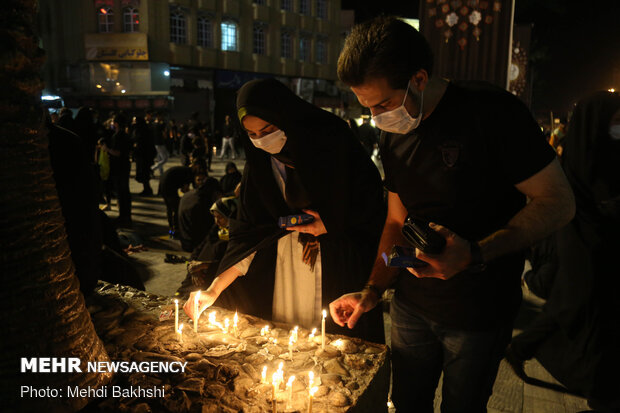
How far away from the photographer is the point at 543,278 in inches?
162

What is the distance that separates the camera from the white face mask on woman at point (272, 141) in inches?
113

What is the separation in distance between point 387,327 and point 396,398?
2.72 m

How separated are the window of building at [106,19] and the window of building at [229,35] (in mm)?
7232

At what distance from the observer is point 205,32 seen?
107 feet

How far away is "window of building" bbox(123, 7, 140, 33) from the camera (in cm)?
2978

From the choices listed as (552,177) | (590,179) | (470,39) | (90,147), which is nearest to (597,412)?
(590,179)

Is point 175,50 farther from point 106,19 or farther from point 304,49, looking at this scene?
point 304,49

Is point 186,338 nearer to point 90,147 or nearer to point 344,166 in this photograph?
point 344,166

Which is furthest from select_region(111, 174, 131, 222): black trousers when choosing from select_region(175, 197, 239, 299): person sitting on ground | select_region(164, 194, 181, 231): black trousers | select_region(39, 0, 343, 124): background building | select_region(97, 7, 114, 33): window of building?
select_region(97, 7, 114, 33): window of building

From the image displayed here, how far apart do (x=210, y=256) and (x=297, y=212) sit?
6.60 ft

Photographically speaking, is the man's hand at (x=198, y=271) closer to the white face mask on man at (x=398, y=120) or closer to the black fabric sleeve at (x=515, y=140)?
the white face mask on man at (x=398, y=120)

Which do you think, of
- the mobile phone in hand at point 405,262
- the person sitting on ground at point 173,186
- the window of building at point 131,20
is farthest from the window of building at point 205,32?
the mobile phone in hand at point 405,262

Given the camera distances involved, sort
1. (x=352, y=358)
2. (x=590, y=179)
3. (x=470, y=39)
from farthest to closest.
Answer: (x=470, y=39) < (x=590, y=179) < (x=352, y=358)

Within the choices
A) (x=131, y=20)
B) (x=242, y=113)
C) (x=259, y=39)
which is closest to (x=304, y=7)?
(x=259, y=39)
